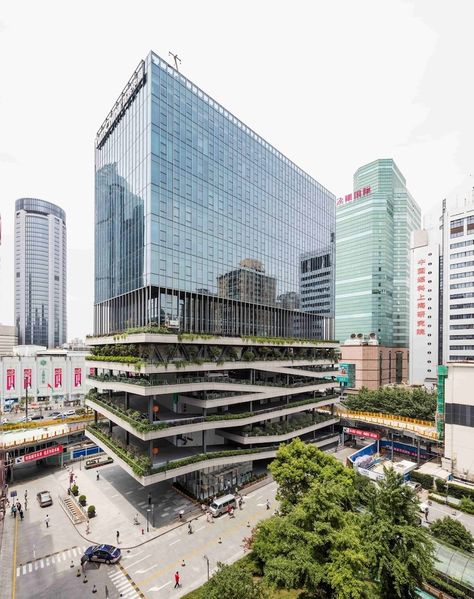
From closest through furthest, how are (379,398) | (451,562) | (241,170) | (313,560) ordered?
(313,560), (451,562), (241,170), (379,398)

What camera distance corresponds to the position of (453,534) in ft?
87.0

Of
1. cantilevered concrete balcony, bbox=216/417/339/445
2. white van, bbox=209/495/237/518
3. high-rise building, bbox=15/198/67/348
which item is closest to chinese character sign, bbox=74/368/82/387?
cantilevered concrete balcony, bbox=216/417/339/445

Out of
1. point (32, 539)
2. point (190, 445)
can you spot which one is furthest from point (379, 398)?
point (32, 539)

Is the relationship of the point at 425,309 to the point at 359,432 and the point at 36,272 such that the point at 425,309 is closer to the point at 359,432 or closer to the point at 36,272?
the point at 359,432

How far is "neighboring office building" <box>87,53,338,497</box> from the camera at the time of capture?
3919cm

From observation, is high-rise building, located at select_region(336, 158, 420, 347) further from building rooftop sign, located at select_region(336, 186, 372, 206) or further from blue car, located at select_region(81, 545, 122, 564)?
blue car, located at select_region(81, 545, 122, 564)

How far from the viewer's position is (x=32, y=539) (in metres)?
32.2

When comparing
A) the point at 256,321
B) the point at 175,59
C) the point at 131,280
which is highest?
the point at 175,59

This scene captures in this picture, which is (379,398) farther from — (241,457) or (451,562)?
(451,562)

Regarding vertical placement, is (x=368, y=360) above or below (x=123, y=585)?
above

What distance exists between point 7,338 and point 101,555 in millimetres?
176464

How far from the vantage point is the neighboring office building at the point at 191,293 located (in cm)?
3919

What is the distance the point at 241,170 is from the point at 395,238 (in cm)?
8581

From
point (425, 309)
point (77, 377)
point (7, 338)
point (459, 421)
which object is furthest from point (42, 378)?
point (425, 309)
